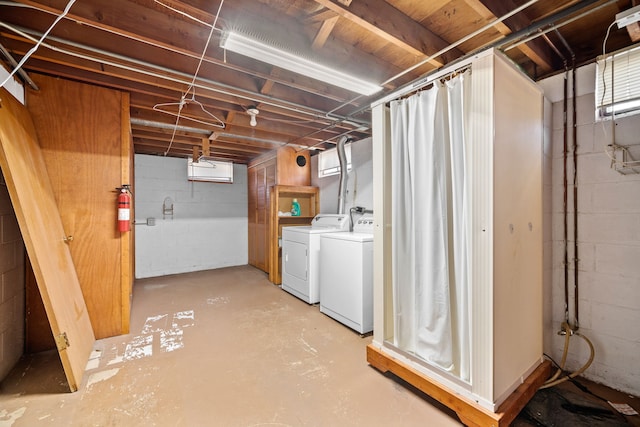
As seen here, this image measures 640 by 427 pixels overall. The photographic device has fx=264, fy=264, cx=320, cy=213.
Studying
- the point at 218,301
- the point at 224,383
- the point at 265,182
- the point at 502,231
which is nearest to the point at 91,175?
the point at 218,301

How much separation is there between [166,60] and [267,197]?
9.66ft

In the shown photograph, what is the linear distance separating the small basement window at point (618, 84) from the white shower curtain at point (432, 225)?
36.6 inches

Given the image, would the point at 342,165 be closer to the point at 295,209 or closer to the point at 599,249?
the point at 295,209

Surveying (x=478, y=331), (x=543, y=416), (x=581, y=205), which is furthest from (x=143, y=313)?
(x=581, y=205)

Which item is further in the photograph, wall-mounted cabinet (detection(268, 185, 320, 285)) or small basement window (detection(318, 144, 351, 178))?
wall-mounted cabinet (detection(268, 185, 320, 285))

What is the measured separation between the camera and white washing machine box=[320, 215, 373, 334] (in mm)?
2605

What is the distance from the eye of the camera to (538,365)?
1.87 meters

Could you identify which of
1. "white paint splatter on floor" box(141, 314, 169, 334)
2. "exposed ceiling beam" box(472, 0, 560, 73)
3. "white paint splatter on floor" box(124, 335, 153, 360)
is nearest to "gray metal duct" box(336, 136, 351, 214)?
A: "exposed ceiling beam" box(472, 0, 560, 73)

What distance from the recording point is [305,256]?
11.6 ft

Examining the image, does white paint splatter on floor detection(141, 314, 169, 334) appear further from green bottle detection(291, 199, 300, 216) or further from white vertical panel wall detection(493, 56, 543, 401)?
white vertical panel wall detection(493, 56, 543, 401)

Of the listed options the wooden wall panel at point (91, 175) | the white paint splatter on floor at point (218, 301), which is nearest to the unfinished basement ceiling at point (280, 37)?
the wooden wall panel at point (91, 175)

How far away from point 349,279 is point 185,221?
392 cm

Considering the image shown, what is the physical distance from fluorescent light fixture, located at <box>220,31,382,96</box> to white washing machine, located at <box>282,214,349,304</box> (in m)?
1.82

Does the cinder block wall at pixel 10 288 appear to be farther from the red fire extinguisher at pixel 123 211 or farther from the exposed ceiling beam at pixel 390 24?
the exposed ceiling beam at pixel 390 24
